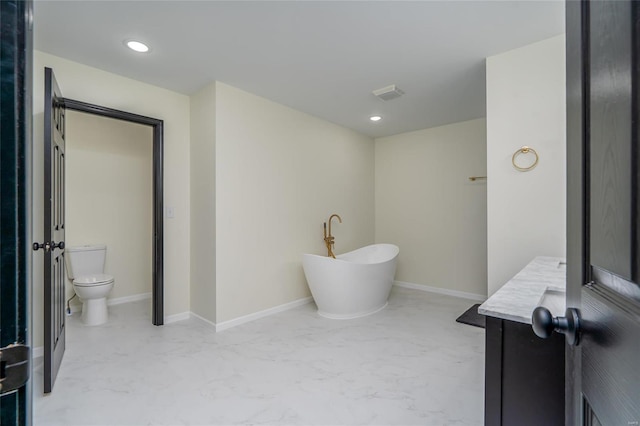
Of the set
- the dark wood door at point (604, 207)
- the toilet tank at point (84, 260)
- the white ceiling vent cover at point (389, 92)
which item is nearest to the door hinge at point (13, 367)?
the dark wood door at point (604, 207)

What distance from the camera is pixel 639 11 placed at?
1.31ft

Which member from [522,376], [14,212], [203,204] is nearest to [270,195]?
[203,204]

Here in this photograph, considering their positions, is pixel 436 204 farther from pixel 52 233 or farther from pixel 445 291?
pixel 52 233

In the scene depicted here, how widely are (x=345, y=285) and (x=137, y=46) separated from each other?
276 cm

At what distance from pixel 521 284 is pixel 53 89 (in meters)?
3.01

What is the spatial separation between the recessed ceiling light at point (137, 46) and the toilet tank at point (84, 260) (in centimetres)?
229

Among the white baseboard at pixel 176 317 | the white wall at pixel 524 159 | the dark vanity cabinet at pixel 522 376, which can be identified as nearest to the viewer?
the dark vanity cabinet at pixel 522 376

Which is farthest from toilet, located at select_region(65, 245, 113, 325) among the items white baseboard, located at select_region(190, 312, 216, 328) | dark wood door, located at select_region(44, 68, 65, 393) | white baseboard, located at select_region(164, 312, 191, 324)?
white baseboard, located at select_region(190, 312, 216, 328)

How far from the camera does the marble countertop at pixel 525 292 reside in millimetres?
1007

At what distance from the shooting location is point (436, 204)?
4.64m

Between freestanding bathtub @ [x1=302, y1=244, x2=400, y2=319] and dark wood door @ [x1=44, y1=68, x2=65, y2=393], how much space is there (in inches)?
83.3

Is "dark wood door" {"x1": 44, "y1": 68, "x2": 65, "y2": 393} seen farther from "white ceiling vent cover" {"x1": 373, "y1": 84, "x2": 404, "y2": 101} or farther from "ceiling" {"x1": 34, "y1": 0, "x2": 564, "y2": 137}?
"white ceiling vent cover" {"x1": 373, "y1": 84, "x2": 404, "y2": 101}

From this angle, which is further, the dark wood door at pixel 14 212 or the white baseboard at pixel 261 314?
the white baseboard at pixel 261 314

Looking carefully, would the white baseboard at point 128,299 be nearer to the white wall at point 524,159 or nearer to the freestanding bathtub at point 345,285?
the freestanding bathtub at point 345,285
